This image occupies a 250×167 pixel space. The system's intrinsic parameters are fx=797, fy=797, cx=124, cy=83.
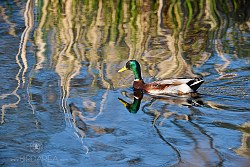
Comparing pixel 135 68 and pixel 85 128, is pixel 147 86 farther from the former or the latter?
pixel 85 128

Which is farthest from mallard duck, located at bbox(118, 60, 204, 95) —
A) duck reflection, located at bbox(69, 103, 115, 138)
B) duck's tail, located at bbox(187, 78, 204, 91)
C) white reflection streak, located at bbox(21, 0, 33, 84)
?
white reflection streak, located at bbox(21, 0, 33, 84)

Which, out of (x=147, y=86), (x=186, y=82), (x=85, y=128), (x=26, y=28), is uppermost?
(x=26, y=28)

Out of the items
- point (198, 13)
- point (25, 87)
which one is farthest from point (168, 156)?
point (198, 13)

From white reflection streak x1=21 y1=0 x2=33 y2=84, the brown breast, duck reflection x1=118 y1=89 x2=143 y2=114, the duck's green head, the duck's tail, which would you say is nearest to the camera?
duck reflection x1=118 y1=89 x2=143 y2=114

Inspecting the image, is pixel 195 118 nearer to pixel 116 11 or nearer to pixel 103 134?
pixel 103 134

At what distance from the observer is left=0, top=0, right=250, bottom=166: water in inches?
274

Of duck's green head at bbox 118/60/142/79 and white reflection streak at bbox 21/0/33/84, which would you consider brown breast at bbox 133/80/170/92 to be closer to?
duck's green head at bbox 118/60/142/79

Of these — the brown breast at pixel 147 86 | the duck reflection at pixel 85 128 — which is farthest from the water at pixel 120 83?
the brown breast at pixel 147 86

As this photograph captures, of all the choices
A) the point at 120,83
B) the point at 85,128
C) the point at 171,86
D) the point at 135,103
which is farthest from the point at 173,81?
the point at 85,128

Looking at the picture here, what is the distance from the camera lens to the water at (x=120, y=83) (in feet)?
22.8

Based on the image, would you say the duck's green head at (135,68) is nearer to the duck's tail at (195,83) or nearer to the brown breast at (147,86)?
the brown breast at (147,86)

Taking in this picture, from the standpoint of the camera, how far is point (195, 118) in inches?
316

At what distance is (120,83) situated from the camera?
9820 mm

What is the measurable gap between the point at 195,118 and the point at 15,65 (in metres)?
3.30
